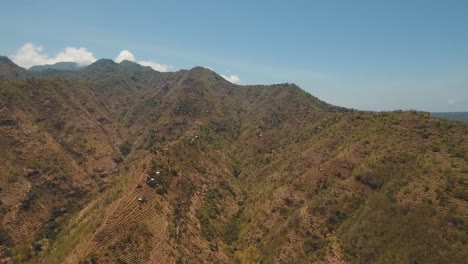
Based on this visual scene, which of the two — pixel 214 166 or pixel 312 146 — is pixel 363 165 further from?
pixel 214 166

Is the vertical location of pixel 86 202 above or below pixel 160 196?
below

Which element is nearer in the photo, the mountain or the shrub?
the mountain

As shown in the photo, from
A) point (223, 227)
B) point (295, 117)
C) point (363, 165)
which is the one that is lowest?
point (223, 227)

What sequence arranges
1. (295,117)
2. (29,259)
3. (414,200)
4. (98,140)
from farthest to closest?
(295,117) → (98,140) → (29,259) → (414,200)

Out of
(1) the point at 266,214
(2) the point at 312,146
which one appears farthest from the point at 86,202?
(2) the point at 312,146

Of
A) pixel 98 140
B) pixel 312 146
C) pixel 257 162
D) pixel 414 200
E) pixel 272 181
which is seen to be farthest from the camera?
pixel 98 140

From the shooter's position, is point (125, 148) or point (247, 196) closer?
point (247, 196)

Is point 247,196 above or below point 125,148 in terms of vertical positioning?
below

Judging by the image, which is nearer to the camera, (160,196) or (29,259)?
(160,196)
